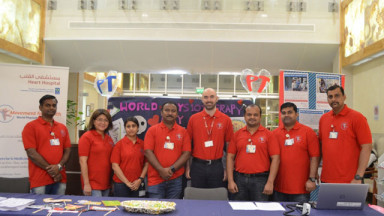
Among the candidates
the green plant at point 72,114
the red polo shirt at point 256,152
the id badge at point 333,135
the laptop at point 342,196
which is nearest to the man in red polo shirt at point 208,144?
the red polo shirt at point 256,152

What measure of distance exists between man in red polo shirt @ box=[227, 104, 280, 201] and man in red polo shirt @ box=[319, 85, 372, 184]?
1.72 ft

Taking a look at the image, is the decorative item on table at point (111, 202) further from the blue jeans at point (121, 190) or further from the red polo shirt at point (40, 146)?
the red polo shirt at point (40, 146)

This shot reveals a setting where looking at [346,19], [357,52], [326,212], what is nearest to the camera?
[326,212]

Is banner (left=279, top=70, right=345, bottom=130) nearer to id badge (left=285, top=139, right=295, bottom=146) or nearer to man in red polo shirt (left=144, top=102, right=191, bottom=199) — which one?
id badge (left=285, top=139, right=295, bottom=146)

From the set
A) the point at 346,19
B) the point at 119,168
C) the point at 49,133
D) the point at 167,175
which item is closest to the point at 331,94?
the point at 167,175

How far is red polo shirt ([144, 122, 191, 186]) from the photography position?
3322 millimetres

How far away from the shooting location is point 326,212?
2330mm

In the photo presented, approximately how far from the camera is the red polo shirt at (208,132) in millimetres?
3441

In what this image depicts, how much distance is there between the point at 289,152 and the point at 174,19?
5.19 metres

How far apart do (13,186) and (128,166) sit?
3.57 feet

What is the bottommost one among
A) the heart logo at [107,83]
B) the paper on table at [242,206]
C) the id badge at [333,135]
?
the paper on table at [242,206]

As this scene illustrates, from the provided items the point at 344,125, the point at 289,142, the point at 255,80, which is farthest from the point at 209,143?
the point at 255,80

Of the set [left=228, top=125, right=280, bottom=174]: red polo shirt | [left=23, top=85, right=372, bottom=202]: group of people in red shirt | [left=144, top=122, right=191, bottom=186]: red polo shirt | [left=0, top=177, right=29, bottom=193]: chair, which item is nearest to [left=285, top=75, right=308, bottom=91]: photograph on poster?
[left=23, top=85, right=372, bottom=202]: group of people in red shirt

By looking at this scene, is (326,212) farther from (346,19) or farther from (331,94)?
(346,19)
